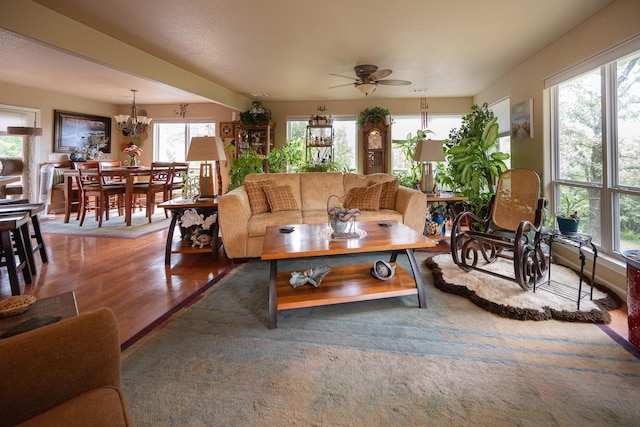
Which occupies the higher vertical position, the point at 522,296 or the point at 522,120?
the point at 522,120

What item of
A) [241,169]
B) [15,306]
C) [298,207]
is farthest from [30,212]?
[298,207]

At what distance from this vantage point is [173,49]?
3.79 m

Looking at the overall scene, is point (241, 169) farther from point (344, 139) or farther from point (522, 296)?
point (522, 296)

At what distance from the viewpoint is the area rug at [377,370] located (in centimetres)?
130

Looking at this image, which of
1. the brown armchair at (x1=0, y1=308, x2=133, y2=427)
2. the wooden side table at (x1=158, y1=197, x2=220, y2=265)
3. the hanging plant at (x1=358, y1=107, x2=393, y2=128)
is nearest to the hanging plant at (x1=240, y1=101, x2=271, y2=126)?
the hanging plant at (x1=358, y1=107, x2=393, y2=128)

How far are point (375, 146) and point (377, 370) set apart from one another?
5.39 meters

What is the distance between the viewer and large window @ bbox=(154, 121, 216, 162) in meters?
7.53

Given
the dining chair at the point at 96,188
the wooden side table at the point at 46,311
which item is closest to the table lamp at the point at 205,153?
the dining chair at the point at 96,188

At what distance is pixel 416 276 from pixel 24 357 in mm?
2068

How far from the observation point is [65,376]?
0.78 metres

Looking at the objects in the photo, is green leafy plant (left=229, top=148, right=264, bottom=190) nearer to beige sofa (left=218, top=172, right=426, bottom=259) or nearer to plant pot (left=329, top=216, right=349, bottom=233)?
beige sofa (left=218, top=172, right=426, bottom=259)

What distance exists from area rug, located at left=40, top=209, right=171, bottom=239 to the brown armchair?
4171mm

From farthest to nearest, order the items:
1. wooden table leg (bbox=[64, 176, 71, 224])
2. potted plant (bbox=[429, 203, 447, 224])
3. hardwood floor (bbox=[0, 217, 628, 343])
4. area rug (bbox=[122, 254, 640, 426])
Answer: wooden table leg (bbox=[64, 176, 71, 224])
potted plant (bbox=[429, 203, 447, 224])
hardwood floor (bbox=[0, 217, 628, 343])
area rug (bbox=[122, 254, 640, 426])

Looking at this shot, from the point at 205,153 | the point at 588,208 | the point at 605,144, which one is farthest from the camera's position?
the point at 205,153
